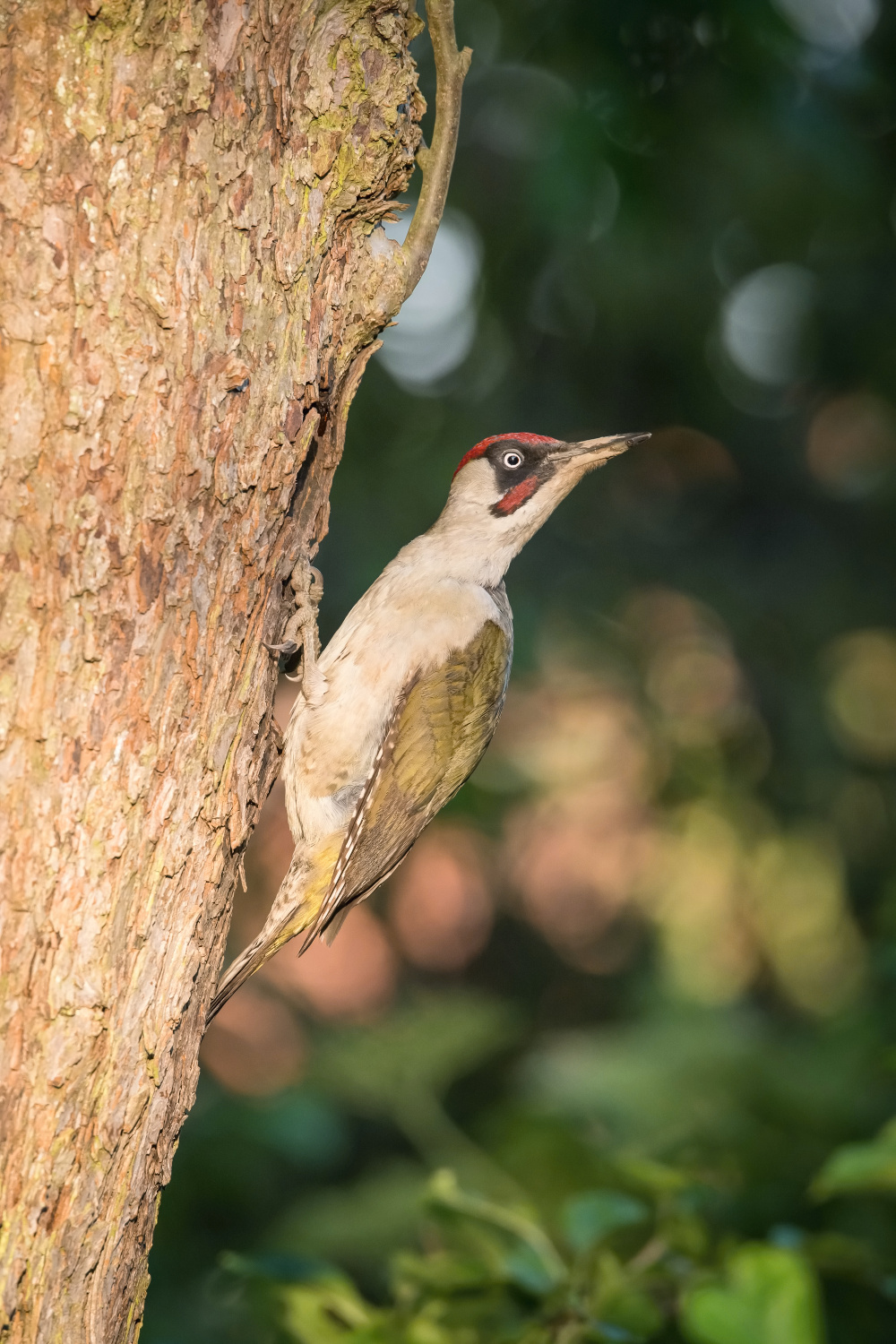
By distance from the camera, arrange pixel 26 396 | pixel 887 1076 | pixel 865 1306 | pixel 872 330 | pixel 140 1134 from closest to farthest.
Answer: pixel 26 396, pixel 140 1134, pixel 865 1306, pixel 887 1076, pixel 872 330

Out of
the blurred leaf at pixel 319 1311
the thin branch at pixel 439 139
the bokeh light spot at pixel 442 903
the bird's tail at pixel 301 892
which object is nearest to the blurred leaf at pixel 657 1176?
the blurred leaf at pixel 319 1311

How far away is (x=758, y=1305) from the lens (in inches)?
74.1

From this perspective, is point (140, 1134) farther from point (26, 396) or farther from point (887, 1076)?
point (887, 1076)

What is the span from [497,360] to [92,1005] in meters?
5.51

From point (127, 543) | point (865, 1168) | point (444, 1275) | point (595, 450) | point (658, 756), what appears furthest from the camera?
point (658, 756)

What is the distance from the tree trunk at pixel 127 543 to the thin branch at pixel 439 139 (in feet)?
1.06

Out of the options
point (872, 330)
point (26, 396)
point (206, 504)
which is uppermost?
point (26, 396)

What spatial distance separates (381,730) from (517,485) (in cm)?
86

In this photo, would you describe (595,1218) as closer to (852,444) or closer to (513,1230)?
(513,1230)

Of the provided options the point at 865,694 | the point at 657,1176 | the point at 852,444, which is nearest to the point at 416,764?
the point at 657,1176

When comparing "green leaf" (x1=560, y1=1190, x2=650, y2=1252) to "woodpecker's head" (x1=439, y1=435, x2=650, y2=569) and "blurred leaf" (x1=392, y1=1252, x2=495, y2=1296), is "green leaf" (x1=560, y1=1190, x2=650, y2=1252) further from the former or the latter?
"woodpecker's head" (x1=439, y1=435, x2=650, y2=569)

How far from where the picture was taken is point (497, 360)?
659cm

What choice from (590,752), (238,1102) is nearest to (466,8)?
(590,752)

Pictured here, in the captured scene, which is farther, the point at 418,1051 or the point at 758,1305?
the point at 418,1051
